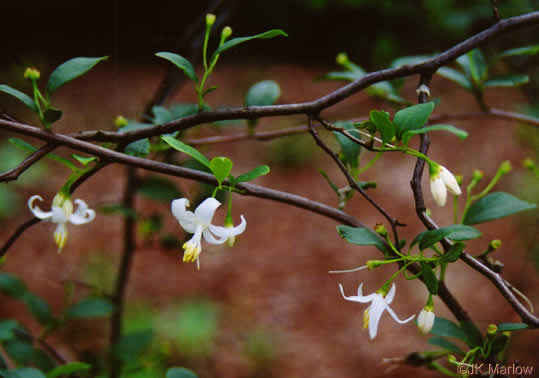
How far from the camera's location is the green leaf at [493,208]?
16.9 inches

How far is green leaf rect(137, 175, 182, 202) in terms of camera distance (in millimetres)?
818

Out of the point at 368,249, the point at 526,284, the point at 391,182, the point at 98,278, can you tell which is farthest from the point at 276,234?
the point at 526,284

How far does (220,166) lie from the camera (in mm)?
370

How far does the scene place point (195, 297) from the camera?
187 cm

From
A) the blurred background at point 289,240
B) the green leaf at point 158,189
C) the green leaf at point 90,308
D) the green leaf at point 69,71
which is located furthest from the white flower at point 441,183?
the blurred background at point 289,240

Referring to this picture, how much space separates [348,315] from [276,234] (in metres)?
0.57

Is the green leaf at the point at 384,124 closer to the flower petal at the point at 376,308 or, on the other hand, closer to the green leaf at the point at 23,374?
the flower petal at the point at 376,308

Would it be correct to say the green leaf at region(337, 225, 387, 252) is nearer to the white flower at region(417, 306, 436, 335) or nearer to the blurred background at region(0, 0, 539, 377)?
the white flower at region(417, 306, 436, 335)

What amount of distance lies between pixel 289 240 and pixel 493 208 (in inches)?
66.9

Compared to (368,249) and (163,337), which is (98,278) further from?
(368,249)

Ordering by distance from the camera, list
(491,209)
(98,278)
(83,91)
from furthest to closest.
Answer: (83,91) < (98,278) < (491,209)

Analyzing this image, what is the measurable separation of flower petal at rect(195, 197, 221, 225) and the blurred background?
78 centimetres

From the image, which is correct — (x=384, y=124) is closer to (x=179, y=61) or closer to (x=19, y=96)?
(x=179, y=61)

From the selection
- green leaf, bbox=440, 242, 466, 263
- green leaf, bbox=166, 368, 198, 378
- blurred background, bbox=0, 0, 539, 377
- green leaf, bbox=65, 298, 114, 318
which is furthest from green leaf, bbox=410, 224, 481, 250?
blurred background, bbox=0, 0, 539, 377
